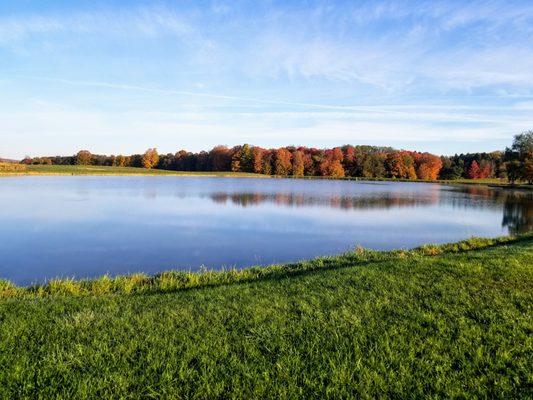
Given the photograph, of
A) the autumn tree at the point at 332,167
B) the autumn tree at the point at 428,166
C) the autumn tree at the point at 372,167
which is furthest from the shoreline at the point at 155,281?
the autumn tree at the point at 428,166

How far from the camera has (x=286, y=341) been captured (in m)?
5.29

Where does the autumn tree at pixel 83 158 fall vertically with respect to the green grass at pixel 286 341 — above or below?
above

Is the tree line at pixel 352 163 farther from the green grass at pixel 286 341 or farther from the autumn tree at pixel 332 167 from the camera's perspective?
the green grass at pixel 286 341

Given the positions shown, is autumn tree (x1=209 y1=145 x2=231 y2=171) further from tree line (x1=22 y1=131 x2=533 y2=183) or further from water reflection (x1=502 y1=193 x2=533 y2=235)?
water reflection (x1=502 y1=193 x2=533 y2=235)

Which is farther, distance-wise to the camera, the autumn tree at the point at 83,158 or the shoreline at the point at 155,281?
the autumn tree at the point at 83,158

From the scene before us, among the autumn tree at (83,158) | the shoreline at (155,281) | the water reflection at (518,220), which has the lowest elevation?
the water reflection at (518,220)

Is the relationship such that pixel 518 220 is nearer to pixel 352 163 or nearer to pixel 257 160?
pixel 257 160

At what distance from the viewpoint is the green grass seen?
4.21 meters

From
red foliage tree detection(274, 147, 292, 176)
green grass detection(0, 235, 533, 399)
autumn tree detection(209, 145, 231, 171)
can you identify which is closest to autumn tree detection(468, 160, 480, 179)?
red foliage tree detection(274, 147, 292, 176)

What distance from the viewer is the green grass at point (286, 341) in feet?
13.8

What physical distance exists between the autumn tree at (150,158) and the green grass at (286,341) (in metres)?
135

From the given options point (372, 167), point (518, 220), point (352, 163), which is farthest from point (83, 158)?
point (518, 220)

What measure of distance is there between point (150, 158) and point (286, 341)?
14024cm

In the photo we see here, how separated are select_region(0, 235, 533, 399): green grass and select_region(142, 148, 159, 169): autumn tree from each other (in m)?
135
